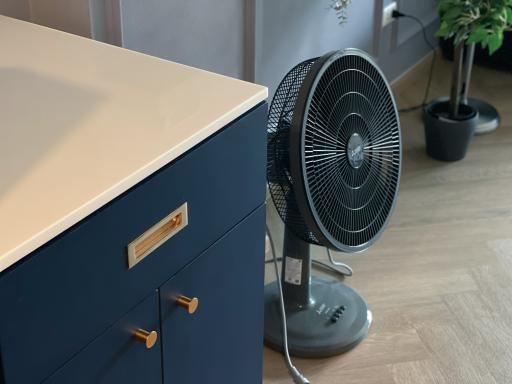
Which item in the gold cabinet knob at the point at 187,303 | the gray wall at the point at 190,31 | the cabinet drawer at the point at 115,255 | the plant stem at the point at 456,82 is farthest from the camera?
the plant stem at the point at 456,82

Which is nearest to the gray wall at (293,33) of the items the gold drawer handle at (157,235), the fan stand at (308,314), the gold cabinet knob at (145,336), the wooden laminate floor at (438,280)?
the wooden laminate floor at (438,280)

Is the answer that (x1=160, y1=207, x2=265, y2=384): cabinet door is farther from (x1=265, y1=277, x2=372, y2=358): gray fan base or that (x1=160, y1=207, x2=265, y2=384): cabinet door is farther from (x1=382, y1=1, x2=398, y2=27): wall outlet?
(x1=382, y1=1, x2=398, y2=27): wall outlet

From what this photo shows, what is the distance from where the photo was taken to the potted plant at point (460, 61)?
106 inches

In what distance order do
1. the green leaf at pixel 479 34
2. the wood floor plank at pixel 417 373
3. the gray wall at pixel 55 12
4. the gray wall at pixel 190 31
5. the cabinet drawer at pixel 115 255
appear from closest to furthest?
the cabinet drawer at pixel 115 255, the gray wall at pixel 55 12, the gray wall at pixel 190 31, the wood floor plank at pixel 417 373, the green leaf at pixel 479 34

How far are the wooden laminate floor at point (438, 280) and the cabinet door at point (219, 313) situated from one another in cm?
48

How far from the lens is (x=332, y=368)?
80.4 inches

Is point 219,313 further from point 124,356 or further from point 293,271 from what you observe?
point 293,271

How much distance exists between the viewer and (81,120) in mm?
1243

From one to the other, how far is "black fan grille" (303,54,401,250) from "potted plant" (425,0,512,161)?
99 centimetres

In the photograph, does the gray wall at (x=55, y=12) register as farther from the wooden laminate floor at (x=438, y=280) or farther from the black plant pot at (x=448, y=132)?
the black plant pot at (x=448, y=132)

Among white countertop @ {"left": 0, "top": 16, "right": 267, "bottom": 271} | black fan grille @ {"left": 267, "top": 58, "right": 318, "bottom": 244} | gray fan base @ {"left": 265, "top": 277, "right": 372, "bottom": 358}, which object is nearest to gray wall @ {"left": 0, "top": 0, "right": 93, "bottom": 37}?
white countertop @ {"left": 0, "top": 16, "right": 267, "bottom": 271}

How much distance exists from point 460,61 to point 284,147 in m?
1.34

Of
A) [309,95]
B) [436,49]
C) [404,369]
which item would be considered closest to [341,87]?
[309,95]

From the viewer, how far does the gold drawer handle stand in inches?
45.6
